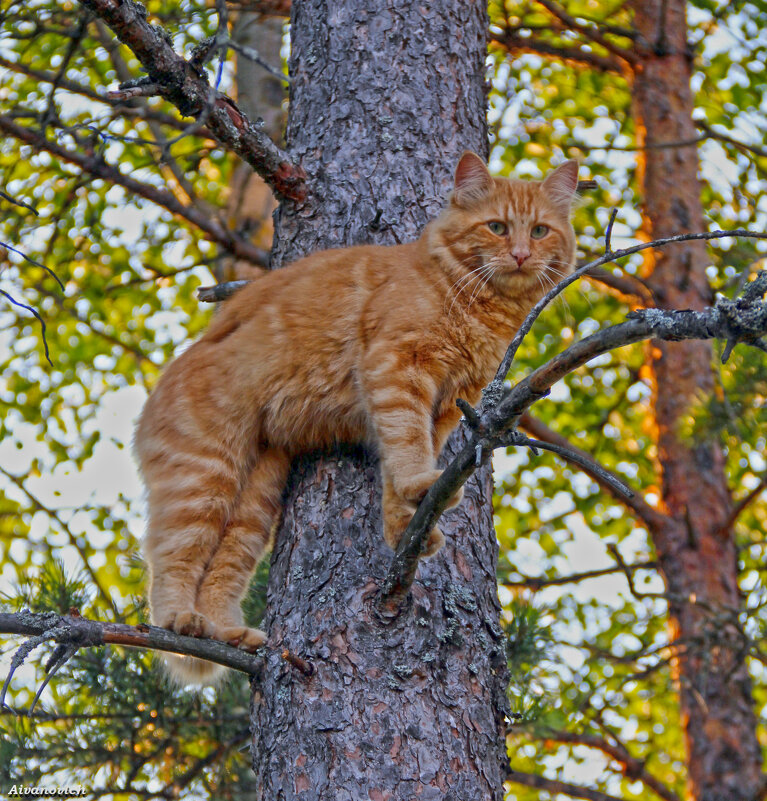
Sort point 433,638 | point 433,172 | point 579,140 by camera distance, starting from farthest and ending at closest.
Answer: point 579,140 < point 433,172 < point 433,638

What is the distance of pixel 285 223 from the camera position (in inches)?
129

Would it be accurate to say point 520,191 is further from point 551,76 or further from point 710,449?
point 551,76

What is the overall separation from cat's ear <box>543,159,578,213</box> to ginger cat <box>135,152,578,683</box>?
18.1 inches

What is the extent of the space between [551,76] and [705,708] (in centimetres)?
520

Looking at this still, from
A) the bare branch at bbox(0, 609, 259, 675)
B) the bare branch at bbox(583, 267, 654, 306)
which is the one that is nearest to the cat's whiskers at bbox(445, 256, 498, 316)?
the bare branch at bbox(0, 609, 259, 675)

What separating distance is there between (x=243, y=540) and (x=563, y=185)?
185 centimetres

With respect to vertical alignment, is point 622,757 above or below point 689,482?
below

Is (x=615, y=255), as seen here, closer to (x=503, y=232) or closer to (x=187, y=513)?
(x=503, y=232)

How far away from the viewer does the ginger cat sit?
115 inches

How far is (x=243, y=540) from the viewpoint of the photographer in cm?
307

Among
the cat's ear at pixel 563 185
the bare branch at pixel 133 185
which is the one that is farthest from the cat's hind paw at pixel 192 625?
the bare branch at pixel 133 185

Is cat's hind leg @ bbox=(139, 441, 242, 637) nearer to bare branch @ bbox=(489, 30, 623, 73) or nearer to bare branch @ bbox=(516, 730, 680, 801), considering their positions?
bare branch @ bbox=(516, 730, 680, 801)

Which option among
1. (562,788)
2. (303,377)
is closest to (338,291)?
(303,377)

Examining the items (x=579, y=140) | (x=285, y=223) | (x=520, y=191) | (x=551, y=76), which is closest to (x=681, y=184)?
(x=579, y=140)
